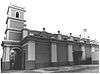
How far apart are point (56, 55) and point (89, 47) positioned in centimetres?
1177

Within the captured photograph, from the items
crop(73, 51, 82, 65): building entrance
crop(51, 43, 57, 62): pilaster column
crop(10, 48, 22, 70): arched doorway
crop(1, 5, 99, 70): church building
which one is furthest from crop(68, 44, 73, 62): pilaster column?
crop(10, 48, 22, 70): arched doorway

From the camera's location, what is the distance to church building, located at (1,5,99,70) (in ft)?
61.3

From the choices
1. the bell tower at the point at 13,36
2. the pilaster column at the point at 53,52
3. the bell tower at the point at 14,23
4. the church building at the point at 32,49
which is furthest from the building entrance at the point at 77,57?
the bell tower at the point at 14,23

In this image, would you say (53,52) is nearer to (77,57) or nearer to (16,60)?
(77,57)

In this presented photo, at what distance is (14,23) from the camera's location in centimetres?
2391

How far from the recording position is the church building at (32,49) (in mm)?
18670

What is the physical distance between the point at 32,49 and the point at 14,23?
8.60 metres

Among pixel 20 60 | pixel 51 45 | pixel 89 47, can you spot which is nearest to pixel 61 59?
pixel 51 45

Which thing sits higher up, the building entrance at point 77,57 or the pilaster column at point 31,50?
the pilaster column at point 31,50

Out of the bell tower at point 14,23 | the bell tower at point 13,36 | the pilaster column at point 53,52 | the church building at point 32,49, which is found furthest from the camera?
the bell tower at point 14,23

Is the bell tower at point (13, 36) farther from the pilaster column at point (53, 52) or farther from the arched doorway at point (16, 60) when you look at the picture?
the pilaster column at point (53, 52)

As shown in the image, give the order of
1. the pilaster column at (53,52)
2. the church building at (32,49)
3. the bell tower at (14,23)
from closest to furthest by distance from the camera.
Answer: the church building at (32,49)
the pilaster column at (53,52)
the bell tower at (14,23)

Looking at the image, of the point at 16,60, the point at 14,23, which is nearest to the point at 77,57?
the point at 16,60

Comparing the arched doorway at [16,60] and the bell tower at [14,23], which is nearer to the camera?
the arched doorway at [16,60]
